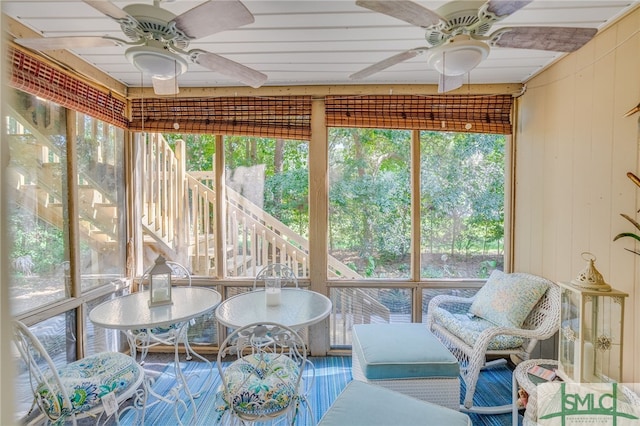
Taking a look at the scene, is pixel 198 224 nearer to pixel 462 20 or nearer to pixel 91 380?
pixel 91 380

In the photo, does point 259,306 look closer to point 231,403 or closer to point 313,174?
point 231,403

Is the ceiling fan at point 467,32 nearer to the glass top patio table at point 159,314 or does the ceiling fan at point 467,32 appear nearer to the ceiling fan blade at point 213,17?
the ceiling fan blade at point 213,17

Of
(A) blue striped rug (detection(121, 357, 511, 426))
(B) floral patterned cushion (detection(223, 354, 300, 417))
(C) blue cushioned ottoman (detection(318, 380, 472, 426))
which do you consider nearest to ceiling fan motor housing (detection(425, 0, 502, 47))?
(C) blue cushioned ottoman (detection(318, 380, 472, 426))

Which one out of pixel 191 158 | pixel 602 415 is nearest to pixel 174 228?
pixel 191 158

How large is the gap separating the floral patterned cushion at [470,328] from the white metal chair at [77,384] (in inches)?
85.0

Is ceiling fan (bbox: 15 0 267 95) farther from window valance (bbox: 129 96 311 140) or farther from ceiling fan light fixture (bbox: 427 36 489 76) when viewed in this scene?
window valance (bbox: 129 96 311 140)

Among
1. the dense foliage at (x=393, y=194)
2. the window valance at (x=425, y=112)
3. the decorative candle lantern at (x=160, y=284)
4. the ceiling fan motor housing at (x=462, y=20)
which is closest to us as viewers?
the ceiling fan motor housing at (x=462, y=20)

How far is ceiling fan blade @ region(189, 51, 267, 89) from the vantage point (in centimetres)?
156

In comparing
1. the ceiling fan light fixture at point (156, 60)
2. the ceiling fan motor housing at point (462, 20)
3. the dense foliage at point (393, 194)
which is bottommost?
the dense foliage at point (393, 194)

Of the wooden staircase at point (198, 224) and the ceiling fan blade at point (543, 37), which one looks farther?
the wooden staircase at point (198, 224)

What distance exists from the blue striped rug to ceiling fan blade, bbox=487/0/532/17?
2372 millimetres

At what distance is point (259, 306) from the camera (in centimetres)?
198

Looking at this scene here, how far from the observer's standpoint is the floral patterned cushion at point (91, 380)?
145 cm

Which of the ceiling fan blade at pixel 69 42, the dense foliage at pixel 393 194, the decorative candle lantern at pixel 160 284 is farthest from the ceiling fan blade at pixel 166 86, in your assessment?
the decorative candle lantern at pixel 160 284
